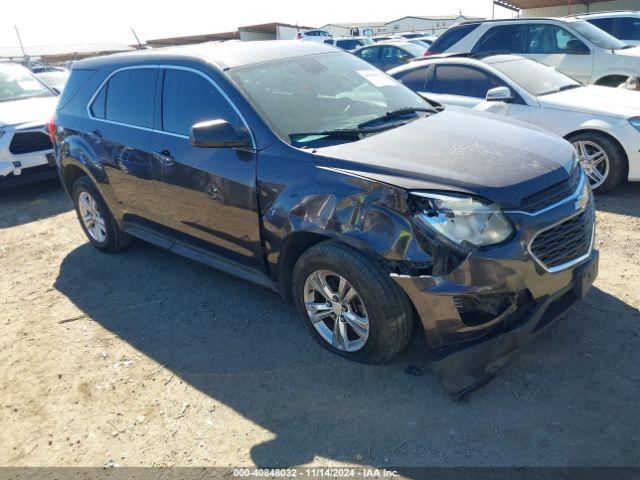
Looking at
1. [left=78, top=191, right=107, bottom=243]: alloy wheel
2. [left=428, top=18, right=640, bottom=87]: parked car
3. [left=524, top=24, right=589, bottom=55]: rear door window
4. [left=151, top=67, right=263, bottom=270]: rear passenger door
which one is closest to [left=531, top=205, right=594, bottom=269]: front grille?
[left=151, top=67, right=263, bottom=270]: rear passenger door

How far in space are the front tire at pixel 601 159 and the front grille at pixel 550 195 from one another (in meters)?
2.89

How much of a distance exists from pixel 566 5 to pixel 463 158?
27755 millimetres

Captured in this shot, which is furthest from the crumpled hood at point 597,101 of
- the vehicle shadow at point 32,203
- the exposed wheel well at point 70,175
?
the vehicle shadow at point 32,203

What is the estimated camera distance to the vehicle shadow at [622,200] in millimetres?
5285

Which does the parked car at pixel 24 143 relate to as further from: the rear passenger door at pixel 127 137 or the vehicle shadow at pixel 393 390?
the vehicle shadow at pixel 393 390

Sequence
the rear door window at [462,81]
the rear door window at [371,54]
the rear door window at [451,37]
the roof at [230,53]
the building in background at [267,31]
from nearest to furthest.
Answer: the roof at [230,53]
the rear door window at [462,81]
the rear door window at [451,37]
the rear door window at [371,54]
the building in background at [267,31]

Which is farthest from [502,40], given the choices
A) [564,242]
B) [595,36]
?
[564,242]

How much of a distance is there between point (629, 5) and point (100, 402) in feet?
96.5

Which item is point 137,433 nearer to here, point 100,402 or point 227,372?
point 100,402

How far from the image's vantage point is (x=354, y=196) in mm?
2814

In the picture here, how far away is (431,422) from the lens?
8.96ft

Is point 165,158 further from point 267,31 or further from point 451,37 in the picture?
point 267,31

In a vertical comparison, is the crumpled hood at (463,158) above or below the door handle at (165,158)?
above

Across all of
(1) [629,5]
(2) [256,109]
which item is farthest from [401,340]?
(1) [629,5]
